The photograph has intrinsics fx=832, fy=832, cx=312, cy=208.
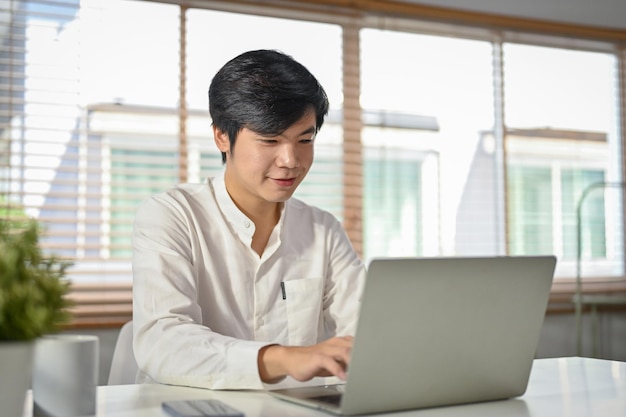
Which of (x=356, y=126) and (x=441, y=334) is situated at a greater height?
(x=356, y=126)

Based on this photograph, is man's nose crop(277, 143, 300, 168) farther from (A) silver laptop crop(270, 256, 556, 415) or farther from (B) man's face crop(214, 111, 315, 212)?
(A) silver laptop crop(270, 256, 556, 415)

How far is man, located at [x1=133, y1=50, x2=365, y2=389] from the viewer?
1.56 metres

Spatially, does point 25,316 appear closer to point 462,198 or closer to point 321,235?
point 321,235

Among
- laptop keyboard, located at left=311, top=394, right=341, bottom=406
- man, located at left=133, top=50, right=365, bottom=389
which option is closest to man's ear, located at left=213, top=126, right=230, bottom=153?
man, located at left=133, top=50, right=365, bottom=389

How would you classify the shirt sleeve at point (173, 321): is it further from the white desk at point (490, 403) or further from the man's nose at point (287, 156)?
the man's nose at point (287, 156)

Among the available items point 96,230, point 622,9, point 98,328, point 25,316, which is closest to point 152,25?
point 96,230

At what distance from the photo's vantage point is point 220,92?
1.75 meters

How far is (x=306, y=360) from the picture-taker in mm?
1159

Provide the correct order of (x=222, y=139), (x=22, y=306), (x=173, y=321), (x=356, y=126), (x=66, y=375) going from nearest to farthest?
(x=22, y=306), (x=66, y=375), (x=173, y=321), (x=222, y=139), (x=356, y=126)

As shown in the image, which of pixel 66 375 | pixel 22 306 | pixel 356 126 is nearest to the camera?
pixel 22 306

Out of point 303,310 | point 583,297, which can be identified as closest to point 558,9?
point 583,297

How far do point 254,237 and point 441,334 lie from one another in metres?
0.80

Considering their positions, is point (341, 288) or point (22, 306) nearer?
point (22, 306)

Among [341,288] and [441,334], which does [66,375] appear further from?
[341,288]
